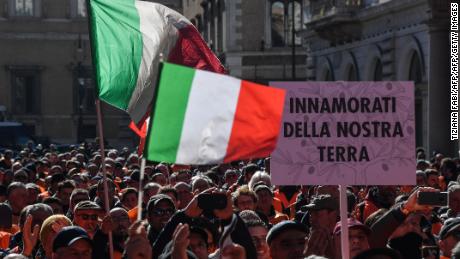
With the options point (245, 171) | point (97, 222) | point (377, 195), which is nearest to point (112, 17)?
point (97, 222)

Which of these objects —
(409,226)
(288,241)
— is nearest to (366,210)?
(409,226)

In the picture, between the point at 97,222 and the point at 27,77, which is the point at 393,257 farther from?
the point at 27,77

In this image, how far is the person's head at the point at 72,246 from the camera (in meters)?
8.59

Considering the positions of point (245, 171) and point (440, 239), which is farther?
point (245, 171)

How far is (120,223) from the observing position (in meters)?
10.5

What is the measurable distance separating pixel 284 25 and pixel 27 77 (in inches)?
797

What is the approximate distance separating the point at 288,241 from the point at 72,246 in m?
1.31

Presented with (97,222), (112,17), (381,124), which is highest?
(112,17)

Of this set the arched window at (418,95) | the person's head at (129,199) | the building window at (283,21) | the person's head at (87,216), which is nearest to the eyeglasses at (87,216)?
the person's head at (87,216)

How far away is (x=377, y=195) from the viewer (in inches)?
495

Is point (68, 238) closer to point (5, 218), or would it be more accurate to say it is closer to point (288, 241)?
point (288, 241)

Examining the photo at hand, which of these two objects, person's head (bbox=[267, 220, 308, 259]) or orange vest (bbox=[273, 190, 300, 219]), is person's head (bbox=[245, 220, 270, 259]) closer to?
person's head (bbox=[267, 220, 308, 259])

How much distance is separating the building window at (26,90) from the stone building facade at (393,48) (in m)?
27.5

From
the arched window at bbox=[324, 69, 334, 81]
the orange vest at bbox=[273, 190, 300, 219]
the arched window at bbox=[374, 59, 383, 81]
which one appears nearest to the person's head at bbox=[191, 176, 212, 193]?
the orange vest at bbox=[273, 190, 300, 219]
